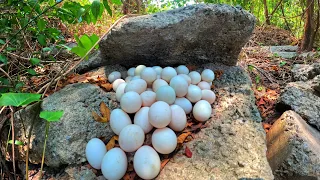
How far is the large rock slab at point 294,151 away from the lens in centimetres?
113

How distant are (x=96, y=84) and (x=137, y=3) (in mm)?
3860

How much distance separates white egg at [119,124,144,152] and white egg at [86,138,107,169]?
104 millimetres

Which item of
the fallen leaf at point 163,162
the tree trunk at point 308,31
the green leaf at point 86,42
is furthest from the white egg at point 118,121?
the tree trunk at point 308,31

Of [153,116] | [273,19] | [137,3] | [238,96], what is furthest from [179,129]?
[273,19]

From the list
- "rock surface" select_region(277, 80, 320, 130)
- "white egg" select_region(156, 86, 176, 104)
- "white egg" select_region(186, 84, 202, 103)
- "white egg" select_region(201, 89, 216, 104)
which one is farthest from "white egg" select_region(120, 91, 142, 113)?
"rock surface" select_region(277, 80, 320, 130)

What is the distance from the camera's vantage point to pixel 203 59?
5.96ft

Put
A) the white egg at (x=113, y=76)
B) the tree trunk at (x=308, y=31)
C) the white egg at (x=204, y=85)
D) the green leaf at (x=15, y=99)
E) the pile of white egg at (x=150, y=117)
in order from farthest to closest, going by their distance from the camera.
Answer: the tree trunk at (x=308, y=31) < the white egg at (x=113, y=76) < the white egg at (x=204, y=85) < the pile of white egg at (x=150, y=117) < the green leaf at (x=15, y=99)

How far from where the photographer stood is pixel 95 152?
115 centimetres

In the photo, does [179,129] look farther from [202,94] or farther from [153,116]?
[202,94]

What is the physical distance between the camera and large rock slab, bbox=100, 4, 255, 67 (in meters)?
1.61

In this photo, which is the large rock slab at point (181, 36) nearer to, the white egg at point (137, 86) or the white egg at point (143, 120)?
the white egg at point (137, 86)

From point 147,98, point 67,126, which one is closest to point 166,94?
point 147,98

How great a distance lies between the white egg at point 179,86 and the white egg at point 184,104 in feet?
0.09

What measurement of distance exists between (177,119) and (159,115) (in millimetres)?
129
